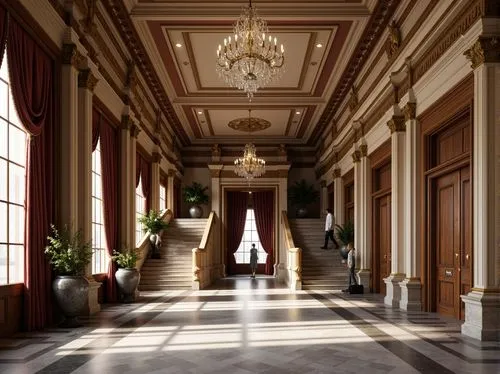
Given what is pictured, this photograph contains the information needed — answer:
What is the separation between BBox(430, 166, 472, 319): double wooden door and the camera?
7941 mm

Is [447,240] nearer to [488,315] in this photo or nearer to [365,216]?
[488,315]

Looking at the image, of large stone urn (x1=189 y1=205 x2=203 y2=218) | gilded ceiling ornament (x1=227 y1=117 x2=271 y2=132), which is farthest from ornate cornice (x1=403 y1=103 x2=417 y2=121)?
large stone urn (x1=189 y1=205 x2=203 y2=218)

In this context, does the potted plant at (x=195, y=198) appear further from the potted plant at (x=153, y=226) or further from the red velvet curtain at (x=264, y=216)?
the potted plant at (x=153, y=226)

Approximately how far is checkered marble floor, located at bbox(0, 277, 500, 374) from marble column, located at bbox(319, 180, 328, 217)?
35.6 feet

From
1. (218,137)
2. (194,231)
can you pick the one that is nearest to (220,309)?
(194,231)

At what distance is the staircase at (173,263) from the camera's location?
14180mm

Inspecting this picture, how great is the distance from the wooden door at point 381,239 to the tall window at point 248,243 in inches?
421

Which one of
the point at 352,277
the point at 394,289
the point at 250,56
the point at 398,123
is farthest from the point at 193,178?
the point at 250,56

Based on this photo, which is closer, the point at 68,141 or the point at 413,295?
the point at 68,141

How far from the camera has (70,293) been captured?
734 centimetres

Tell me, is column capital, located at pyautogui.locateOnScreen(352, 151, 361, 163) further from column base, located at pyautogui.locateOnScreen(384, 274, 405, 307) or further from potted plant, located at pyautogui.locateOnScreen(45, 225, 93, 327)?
potted plant, located at pyautogui.locateOnScreen(45, 225, 93, 327)

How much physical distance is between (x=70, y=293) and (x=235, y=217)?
1619cm

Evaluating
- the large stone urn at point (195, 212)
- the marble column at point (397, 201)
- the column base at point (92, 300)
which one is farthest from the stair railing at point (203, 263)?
the marble column at point (397, 201)

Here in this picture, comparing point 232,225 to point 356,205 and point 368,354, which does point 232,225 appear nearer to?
point 356,205
